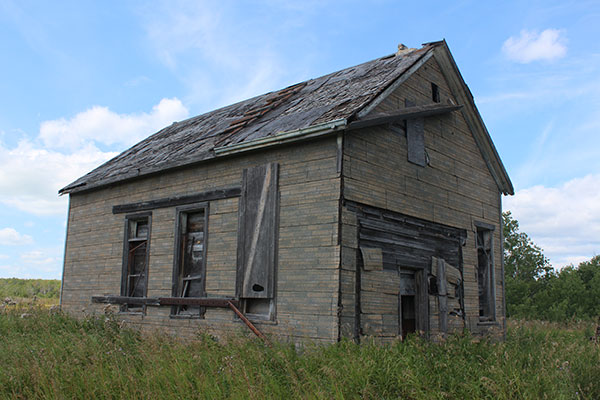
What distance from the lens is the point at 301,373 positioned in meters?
6.96

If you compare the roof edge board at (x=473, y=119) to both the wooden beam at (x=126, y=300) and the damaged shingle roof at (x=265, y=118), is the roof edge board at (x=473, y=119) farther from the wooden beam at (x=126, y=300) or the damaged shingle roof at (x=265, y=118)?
the wooden beam at (x=126, y=300)

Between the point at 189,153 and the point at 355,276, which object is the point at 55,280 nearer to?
the point at 189,153

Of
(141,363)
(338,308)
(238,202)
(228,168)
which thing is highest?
(228,168)

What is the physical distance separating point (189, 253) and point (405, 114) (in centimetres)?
513

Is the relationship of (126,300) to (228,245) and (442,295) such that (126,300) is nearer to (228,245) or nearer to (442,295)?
(228,245)

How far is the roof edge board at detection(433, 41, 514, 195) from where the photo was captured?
11992 mm

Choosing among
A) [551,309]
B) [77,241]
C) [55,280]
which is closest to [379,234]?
[77,241]

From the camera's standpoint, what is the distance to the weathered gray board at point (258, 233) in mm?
9305

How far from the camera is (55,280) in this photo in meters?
35.6

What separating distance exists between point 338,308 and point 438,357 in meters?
1.61

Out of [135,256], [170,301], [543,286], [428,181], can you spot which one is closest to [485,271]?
[428,181]

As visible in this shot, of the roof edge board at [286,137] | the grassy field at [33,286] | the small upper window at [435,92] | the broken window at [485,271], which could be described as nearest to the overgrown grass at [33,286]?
the grassy field at [33,286]

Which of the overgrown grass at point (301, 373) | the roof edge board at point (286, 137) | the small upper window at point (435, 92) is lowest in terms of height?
the overgrown grass at point (301, 373)

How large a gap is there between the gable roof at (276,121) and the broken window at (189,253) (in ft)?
3.55
